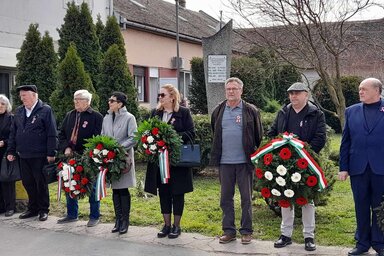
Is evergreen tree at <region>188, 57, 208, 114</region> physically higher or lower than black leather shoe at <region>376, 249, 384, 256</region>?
higher

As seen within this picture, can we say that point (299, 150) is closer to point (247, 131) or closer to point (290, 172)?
point (290, 172)

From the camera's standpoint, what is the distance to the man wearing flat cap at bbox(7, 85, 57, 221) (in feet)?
25.3

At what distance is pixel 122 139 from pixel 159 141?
2.53 feet

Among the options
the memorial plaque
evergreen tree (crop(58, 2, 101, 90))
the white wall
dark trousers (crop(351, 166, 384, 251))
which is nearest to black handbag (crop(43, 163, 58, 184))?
dark trousers (crop(351, 166, 384, 251))

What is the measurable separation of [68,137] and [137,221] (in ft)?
5.09

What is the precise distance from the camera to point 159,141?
6.54m

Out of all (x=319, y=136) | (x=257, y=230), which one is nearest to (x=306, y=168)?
(x=319, y=136)

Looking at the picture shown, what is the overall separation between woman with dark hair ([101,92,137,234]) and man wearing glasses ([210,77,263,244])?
1.22 metres

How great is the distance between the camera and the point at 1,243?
22.2 ft

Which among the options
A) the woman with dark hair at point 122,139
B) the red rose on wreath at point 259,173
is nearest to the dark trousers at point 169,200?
the woman with dark hair at point 122,139

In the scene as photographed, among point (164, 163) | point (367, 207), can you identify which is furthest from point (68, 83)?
point (367, 207)

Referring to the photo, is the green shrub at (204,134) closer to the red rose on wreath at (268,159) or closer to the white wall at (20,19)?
the red rose on wreath at (268,159)

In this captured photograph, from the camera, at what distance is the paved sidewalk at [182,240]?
6.09 m

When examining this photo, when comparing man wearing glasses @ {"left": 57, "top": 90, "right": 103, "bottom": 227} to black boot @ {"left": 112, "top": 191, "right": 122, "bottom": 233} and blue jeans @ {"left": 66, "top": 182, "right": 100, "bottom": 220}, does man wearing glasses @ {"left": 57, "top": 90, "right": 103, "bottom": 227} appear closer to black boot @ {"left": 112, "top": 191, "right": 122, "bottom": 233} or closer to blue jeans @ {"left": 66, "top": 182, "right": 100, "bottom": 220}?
blue jeans @ {"left": 66, "top": 182, "right": 100, "bottom": 220}
